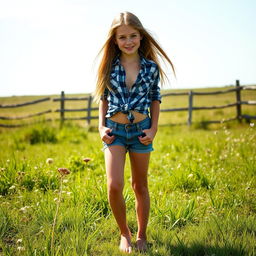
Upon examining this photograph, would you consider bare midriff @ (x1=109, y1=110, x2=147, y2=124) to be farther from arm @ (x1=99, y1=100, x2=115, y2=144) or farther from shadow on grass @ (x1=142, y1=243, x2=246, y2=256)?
shadow on grass @ (x1=142, y1=243, x2=246, y2=256)

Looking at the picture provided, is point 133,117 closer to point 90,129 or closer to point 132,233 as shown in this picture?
point 132,233

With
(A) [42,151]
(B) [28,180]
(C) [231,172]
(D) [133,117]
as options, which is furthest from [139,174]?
(A) [42,151]

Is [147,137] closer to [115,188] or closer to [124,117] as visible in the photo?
[124,117]

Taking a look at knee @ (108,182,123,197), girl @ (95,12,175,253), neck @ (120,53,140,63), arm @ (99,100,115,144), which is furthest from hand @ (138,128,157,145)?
neck @ (120,53,140,63)

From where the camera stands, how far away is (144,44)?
9.46ft

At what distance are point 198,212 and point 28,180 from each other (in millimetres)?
1881

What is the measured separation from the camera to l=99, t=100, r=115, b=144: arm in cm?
254

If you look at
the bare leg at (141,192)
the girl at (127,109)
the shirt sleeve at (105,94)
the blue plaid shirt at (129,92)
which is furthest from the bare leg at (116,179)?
the shirt sleeve at (105,94)

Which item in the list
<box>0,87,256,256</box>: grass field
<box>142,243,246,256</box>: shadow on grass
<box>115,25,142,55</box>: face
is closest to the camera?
<box>142,243,246,256</box>: shadow on grass

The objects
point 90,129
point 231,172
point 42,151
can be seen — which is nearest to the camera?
point 231,172

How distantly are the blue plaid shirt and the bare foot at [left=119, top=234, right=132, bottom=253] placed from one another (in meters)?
0.85

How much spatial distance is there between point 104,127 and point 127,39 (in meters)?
0.66

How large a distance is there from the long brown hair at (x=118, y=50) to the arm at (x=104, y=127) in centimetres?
8

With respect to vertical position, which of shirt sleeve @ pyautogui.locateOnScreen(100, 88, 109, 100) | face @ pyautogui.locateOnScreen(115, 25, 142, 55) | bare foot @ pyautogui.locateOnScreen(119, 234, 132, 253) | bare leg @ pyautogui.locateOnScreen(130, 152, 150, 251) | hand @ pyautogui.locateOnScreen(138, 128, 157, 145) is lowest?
bare foot @ pyautogui.locateOnScreen(119, 234, 132, 253)
